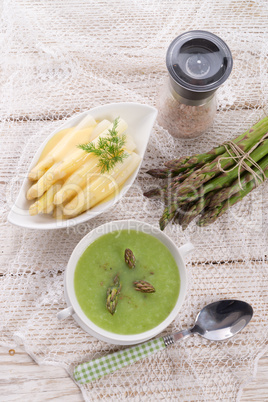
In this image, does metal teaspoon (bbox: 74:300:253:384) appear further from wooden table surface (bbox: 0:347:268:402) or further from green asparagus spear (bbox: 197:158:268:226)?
green asparagus spear (bbox: 197:158:268:226)

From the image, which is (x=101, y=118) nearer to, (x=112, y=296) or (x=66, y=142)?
(x=66, y=142)

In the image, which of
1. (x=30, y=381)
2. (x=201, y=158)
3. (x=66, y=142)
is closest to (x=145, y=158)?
(x=201, y=158)

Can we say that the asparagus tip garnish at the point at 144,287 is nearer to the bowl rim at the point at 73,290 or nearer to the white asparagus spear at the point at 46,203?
the bowl rim at the point at 73,290

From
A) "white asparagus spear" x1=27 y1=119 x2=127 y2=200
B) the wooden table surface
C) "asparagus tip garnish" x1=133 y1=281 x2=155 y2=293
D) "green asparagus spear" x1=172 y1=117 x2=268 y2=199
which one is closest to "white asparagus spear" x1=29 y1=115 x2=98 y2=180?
"white asparagus spear" x1=27 y1=119 x2=127 y2=200

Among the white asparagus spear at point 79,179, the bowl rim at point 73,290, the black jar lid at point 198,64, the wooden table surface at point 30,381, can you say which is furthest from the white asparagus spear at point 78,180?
the wooden table surface at point 30,381

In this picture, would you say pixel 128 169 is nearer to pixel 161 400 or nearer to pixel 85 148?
pixel 85 148

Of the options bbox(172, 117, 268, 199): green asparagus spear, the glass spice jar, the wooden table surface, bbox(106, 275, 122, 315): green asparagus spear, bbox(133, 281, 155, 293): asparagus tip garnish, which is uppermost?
the glass spice jar
